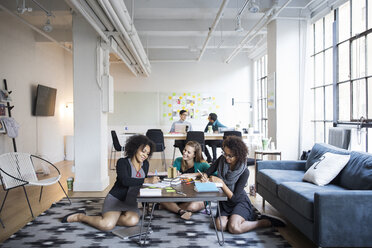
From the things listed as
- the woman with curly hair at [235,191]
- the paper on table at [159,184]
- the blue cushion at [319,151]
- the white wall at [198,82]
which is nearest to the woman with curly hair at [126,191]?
the paper on table at [159,184]

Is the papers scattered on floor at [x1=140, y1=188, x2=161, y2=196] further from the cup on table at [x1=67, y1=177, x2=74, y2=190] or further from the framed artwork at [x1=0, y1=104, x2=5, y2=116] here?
the framed artwork at [x1=0, y1=104, x2=5, y2=116]

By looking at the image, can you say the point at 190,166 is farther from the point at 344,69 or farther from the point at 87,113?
the point at 344,69

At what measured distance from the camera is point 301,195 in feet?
8.89

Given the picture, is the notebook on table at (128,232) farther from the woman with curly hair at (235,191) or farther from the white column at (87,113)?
the white column at (87,113)

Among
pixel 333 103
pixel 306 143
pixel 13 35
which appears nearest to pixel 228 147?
pixel 333 103

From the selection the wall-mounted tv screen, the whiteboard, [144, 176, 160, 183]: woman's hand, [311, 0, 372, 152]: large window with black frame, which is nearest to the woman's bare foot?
[144, 176, 160, 183]: woman's hand

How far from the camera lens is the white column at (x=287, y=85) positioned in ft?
18.2

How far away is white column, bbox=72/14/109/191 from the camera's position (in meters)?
4.89

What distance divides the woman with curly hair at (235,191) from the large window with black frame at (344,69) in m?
2.05

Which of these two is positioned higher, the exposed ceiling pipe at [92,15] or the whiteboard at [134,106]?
the exposed ceiling pipe at [92,15]

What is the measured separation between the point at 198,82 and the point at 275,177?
5.72m

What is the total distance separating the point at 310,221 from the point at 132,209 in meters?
1.71

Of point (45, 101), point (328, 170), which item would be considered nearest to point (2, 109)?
point (45, 101)

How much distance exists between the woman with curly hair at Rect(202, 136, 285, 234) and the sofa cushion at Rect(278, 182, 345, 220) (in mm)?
357
